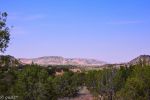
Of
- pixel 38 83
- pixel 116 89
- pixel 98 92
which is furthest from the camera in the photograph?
pixel 98 92

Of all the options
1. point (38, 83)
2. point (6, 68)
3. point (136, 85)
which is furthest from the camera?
point (38, 83)

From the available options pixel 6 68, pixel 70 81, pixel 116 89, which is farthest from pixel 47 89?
pixel 70 81

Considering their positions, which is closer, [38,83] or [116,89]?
[38,83]

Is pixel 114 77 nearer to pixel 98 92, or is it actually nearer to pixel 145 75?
pixel 98 92

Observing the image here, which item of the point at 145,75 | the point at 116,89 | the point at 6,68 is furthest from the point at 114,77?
the point at 6,68

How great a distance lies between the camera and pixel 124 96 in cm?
3647

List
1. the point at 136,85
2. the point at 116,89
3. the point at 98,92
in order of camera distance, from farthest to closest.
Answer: the point at 98,92 < the point at 116,89 < the point at 136,85

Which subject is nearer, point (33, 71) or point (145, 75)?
point (145, 75)

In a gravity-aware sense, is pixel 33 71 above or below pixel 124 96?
above

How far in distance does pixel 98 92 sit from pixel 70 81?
61.8 ft

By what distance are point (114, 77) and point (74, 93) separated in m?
22.3

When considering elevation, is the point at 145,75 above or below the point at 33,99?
above

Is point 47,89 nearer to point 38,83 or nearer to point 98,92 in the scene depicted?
point 38,83

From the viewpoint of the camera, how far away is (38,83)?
3778 centimetres
